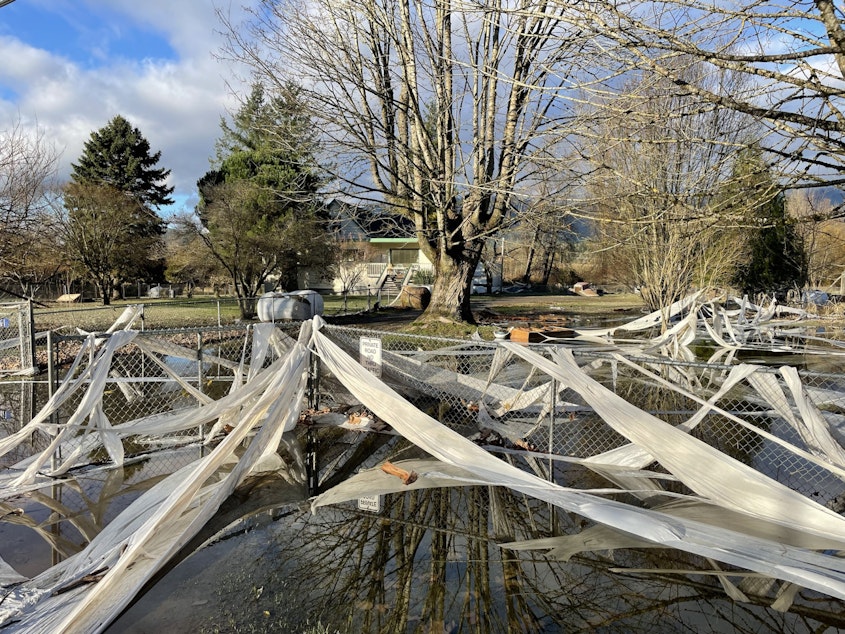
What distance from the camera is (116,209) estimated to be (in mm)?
27641

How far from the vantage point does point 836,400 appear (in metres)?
6.14

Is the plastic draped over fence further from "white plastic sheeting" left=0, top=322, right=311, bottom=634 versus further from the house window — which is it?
the house window

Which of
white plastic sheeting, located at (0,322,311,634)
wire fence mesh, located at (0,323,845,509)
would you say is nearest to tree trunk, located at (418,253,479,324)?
wire fence mesh, located at (0,323,845,509)

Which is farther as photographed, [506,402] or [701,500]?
[506,402]

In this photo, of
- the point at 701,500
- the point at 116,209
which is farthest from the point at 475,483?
the point at 116,209

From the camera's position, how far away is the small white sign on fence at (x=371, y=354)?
6250 millimetres

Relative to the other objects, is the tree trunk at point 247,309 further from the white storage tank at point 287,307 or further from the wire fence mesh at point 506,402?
the wire fence mesh at point 506,402

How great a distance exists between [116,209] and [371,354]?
2621 cm

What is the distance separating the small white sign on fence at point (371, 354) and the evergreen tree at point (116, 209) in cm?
2312

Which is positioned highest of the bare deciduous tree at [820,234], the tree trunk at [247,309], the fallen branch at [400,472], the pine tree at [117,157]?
the pine tree at [117,157]

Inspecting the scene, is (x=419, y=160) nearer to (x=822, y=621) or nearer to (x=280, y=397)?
(x=280, y=397)

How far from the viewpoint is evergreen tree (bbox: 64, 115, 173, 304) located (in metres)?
27.2

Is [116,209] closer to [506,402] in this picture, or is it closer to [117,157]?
[117,157]

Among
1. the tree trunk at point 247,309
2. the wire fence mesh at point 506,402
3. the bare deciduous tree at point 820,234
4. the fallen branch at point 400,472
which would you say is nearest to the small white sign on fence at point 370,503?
the fallen branch at point 400,472
